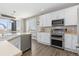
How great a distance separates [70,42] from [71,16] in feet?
2.97

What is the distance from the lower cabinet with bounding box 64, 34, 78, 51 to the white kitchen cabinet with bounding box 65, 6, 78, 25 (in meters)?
0.47

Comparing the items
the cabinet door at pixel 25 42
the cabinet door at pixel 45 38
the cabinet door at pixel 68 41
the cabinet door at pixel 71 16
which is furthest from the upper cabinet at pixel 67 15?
the cabinet door at pixel 25 42

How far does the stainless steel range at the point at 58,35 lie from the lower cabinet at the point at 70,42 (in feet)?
0.59

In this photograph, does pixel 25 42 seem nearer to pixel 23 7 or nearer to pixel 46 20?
pixel 23 7

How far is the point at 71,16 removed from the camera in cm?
333

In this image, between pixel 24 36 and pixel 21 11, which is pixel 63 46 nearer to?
pixel 24 36

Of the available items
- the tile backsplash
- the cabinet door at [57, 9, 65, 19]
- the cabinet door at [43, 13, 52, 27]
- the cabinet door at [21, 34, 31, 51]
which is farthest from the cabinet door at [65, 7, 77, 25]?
the cabinet door at [21, 34, 31, 51]

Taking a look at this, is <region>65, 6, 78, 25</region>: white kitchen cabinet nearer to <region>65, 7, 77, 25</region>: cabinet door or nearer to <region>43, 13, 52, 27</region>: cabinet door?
<region>65, 7, 77, 25</region>: cabinet door

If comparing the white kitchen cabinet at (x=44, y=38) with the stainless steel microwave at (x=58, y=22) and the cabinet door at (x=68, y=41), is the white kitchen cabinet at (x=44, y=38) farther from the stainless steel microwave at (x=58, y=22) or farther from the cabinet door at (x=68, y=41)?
the cabinet door at (x=68, y=41)

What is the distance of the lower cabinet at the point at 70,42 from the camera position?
3037 millimetres

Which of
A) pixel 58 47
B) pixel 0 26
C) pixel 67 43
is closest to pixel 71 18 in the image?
pixel 67 43

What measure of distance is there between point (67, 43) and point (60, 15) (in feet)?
3.77

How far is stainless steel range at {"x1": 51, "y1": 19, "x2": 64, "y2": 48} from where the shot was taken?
359cm

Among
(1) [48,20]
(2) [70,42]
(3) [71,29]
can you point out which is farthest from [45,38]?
(2) [70,42]
